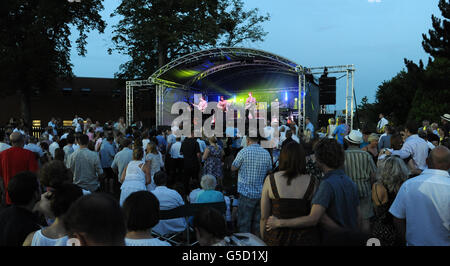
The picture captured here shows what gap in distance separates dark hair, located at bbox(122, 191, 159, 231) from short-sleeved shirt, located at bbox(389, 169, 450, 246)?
6.02 ft

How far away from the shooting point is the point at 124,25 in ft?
73.4

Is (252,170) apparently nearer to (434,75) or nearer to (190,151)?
(190,151)

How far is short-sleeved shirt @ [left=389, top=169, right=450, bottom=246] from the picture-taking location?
2.26 meters

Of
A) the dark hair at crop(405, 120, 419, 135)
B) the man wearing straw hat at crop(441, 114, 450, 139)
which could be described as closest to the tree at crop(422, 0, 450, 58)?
the man wearing straw hat at crop(441, 114, 450, 139)

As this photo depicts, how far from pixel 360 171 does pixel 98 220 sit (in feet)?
9.51

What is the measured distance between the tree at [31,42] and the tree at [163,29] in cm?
339

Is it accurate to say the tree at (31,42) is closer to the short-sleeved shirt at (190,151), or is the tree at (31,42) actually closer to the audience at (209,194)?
the short-sleeved shirt at (190,151)

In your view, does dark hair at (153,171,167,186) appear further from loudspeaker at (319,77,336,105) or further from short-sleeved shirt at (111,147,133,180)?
loudspeaker at (319,77,336,105)

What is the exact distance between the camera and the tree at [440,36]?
2302cm

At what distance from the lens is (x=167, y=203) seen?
156 inches

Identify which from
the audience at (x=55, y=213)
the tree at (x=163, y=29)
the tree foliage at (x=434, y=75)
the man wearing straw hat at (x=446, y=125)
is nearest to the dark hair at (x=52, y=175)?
the audience at (x=55, y=213)

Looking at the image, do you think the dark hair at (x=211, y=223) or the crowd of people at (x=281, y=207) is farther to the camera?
the dark hair at (x=211, y=223)

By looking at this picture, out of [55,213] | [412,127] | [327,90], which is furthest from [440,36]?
[55,213]
